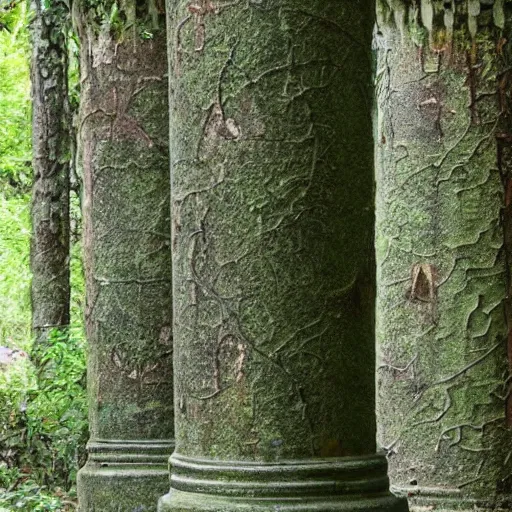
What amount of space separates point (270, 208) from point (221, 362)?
44 centimetres

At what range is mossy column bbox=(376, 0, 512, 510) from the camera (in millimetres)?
5621

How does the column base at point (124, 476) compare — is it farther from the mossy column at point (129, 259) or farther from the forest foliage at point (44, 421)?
the forest foliage at point (44, 421)

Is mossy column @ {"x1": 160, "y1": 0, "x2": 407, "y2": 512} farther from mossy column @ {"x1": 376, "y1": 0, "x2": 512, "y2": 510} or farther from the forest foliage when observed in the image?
the forest foliage

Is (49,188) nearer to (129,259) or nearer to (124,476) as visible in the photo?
(129,259)

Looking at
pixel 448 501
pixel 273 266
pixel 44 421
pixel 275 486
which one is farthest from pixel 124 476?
pixel 44 421

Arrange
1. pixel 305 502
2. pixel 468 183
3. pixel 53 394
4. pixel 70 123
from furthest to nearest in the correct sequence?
pixel 70 123
pixel 53 394
pixel 468 183
pixel 305 502

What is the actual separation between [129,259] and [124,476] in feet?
2.96

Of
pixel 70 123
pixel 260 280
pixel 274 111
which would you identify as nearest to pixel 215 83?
pixel 274 111

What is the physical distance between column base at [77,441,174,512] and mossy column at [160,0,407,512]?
5.35 feet

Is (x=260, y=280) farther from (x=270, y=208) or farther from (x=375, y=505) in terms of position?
(x=375, y=505)

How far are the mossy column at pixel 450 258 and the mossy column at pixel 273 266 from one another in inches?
83.2

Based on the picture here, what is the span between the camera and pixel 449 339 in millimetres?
5688

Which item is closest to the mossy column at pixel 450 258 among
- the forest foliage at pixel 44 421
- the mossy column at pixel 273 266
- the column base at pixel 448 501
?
the column base at pixel 448 501

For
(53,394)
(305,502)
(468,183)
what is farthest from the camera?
(53,394)
